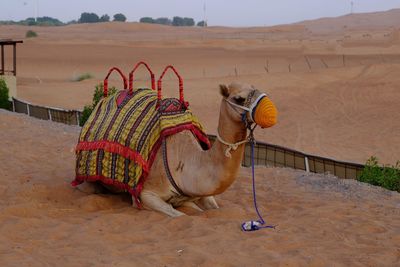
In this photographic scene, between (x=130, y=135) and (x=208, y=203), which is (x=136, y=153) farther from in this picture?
(x=208, y=203)

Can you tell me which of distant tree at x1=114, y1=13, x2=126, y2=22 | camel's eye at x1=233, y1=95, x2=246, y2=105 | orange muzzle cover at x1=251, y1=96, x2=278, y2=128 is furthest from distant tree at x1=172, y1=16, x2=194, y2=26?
orange muzzle cover at x1=251, y1=96, x2=278, y2=128

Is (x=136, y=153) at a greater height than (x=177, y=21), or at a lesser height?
lesser

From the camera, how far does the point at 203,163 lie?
22.0 ft

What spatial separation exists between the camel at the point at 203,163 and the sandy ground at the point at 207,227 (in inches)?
9.0

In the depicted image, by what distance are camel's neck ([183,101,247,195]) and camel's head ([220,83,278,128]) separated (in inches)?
3.2

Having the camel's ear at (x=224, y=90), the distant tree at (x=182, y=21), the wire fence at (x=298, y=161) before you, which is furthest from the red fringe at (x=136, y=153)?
the distant tree at (x=182, y=21)

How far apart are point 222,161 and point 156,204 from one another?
3.51ft

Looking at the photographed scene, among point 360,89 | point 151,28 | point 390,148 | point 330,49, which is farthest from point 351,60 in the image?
point 151,28

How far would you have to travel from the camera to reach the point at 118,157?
24.9 ft

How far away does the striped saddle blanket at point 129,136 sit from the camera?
7336mm

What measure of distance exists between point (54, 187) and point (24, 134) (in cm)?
506

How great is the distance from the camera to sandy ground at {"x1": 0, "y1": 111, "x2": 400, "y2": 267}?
5.44 metres

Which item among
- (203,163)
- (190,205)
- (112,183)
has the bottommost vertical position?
(190,205)

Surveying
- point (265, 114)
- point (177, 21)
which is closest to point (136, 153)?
point (265, 114)
